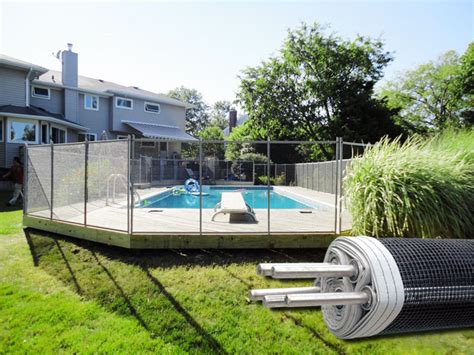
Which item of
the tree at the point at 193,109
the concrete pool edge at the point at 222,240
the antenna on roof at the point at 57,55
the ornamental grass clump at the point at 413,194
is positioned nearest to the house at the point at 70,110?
the antenna on roof at the point at 57,55

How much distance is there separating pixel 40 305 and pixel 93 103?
62.9 feet

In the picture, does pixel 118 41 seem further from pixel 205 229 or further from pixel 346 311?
pixel 346 311

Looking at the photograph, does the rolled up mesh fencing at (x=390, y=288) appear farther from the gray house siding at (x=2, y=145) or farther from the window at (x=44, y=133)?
the window at (x=44, y=133)

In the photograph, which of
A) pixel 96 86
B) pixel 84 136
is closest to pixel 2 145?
pixel 84 136

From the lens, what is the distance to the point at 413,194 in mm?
4145

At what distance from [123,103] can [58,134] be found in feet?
17.0

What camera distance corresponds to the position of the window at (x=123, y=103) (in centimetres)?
2164

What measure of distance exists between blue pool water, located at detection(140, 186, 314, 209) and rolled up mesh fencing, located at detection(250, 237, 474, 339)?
32.0 feet

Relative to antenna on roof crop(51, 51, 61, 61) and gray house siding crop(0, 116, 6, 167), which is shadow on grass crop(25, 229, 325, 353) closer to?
gray house siding crop(0, 116, 6, 167)

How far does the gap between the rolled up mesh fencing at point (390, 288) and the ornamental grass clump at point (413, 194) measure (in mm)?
3016

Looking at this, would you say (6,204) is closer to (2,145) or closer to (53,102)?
(2,145)

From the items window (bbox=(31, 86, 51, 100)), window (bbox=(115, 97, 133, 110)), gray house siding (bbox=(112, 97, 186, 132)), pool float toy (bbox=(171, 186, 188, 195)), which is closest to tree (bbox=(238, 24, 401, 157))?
gray house siding (bbox=(112, 97, 186, 132))

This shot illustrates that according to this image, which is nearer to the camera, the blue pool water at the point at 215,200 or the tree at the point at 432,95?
the blue pool water at the point at 215,200

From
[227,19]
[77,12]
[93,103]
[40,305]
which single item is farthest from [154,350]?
[93,103]
